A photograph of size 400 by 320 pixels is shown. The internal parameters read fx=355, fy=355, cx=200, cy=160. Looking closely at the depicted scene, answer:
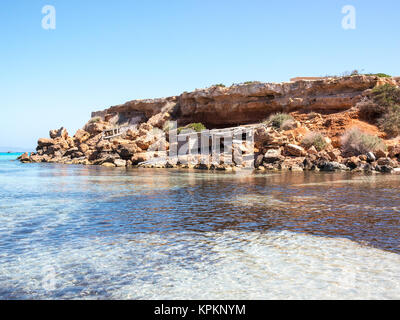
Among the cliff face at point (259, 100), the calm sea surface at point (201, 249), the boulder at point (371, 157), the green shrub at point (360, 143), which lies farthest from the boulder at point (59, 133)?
the calm sea surface at point (201, 249)

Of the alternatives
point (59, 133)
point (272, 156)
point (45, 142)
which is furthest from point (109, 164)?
point (59, 133)

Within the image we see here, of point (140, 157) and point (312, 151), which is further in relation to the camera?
point (140, 157)

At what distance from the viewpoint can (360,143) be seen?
2442 centimetres

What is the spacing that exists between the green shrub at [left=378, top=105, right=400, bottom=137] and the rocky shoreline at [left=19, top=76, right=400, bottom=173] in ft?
4.96

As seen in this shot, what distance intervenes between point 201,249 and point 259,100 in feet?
103

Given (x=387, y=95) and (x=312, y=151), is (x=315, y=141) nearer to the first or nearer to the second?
(x=312, y=151)

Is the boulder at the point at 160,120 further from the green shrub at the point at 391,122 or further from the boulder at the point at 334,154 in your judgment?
the green shrub at the point at 391,122

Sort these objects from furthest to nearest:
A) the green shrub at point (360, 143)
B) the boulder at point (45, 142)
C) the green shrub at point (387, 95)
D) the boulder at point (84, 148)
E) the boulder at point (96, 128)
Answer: the boulder at point (45, 142)
the boulder at point (96, 128)
the boulder at point (84, 148)
the green shrub at point (387, 95)
the green shrub at point (360, 143)

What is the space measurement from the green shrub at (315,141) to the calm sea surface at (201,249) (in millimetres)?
16133

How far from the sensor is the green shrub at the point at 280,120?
1185 inches

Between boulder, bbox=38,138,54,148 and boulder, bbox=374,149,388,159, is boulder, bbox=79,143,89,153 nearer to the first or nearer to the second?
boulder, bbox=38,138,54,148

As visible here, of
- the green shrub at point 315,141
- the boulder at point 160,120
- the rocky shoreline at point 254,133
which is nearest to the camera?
the rocky shoreline at point 254,133

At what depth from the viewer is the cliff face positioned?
3103 centimetres
